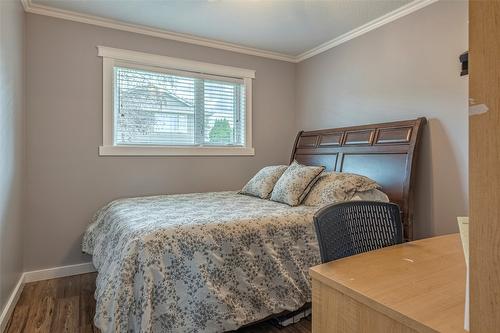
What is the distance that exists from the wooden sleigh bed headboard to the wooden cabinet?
2299 millimetres

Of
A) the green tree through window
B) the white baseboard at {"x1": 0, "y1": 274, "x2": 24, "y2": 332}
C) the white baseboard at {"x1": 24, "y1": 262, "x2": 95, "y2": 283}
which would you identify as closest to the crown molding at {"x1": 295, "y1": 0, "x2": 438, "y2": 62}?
the green tree through window

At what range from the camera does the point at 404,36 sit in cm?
284

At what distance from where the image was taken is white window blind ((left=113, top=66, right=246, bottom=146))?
322 centimetres

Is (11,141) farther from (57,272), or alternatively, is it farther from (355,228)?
(355,228)

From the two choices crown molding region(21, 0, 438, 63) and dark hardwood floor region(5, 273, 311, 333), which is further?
crown molding region(21, 0, 438, 63)

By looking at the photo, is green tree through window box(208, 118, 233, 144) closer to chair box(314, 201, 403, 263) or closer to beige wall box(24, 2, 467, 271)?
beige wall box(24, 2, 467, 271)

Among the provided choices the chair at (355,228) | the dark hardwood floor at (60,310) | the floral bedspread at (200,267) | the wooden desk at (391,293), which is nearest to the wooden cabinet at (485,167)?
the wooden desk at (391,293)

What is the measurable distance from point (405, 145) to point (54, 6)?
3.33 m

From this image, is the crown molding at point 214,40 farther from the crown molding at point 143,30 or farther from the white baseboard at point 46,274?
the white baseboard at point 46,274

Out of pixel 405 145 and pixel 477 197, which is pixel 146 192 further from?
pixel 477 197

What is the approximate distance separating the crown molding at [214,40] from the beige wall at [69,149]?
6cm

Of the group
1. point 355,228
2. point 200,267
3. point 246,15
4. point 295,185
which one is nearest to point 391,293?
point 355,228

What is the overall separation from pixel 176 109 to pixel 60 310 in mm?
2154

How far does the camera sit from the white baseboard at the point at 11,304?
202 centimetres
